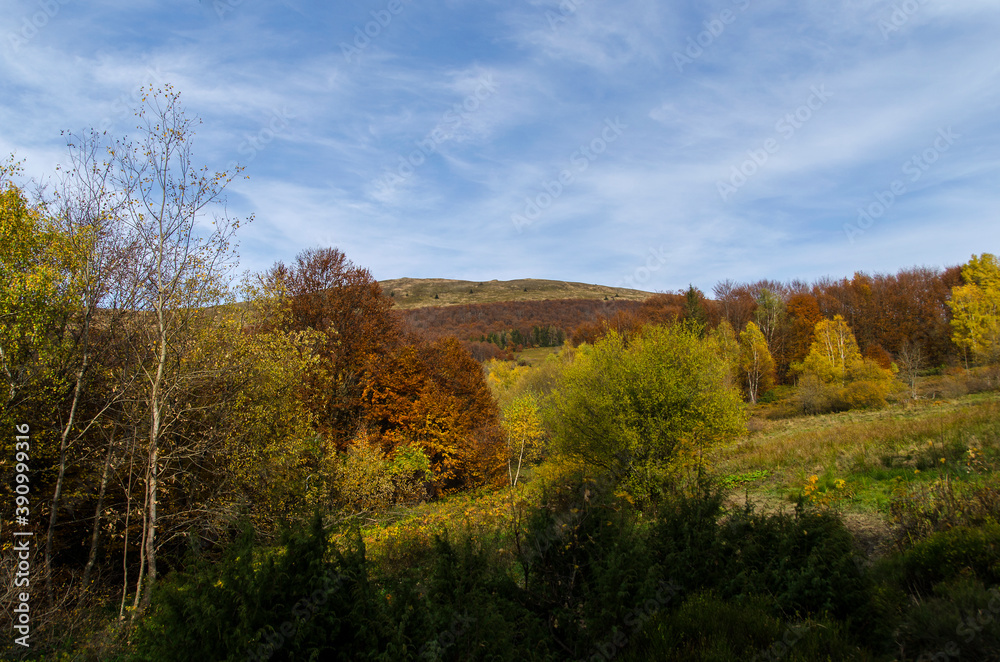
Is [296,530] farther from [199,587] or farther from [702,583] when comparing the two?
[702,583]

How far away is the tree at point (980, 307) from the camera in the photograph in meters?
41.6

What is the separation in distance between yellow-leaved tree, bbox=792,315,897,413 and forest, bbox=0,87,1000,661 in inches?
1049

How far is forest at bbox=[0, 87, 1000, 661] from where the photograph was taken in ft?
14.3

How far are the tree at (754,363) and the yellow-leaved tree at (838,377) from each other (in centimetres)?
566

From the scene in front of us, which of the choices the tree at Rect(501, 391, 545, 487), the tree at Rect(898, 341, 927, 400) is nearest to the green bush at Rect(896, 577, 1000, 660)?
the tree at Rect(501, 391, 545, 487)

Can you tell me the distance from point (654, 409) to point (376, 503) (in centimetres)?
1043

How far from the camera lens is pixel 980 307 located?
45.2 metres

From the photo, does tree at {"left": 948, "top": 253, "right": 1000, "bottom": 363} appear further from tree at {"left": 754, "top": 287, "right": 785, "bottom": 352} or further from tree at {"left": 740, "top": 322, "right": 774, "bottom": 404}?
tree at {"left": 754, "top": 287, "right": 785, "bottom": 352}

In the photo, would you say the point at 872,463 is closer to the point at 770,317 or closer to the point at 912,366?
the point at 912,366

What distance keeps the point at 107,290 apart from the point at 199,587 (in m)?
9.66

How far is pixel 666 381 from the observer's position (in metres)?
15.0

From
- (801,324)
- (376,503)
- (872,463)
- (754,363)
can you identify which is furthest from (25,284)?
(801,324)

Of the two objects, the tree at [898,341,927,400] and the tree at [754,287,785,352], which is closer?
the tree at [898,341,927,400]

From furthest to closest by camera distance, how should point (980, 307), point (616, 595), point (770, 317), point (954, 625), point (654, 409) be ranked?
point (770, 317)
point (980, 307)
point (654, 409)
point (616, 595)
point (954, 625)
